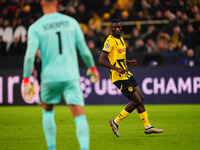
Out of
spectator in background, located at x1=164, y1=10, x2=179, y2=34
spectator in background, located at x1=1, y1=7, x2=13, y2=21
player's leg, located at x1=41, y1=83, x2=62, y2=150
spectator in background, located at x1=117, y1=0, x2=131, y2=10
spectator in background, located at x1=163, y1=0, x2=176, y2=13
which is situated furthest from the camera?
spectator in background, located at x1=1, y1=7, x2=13, y2=21

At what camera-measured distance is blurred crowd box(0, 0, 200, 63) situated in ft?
58.8

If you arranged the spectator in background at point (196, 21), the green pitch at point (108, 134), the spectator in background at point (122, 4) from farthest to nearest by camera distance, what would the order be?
the spectator in background at point (122, 4)
the spectator in background at point (196, 21)
the green pitch at point (108, 134)

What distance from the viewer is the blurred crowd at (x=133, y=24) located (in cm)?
1792

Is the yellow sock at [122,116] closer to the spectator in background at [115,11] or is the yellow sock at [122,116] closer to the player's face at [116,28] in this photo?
the player's face at [116,28]

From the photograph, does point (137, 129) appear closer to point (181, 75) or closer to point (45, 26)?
point (45, 26)

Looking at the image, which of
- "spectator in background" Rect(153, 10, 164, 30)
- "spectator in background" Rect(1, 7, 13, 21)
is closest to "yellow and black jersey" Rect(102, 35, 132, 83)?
"spectator in background" Rect(153, 10, 164, 30)

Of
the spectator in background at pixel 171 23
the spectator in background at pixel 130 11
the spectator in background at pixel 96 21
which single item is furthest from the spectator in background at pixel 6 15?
the spectator in background at pixel 171 23

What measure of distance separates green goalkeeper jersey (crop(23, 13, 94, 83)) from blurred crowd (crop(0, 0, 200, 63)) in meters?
11.8

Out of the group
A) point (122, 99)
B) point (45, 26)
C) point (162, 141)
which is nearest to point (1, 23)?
point (122, 99)

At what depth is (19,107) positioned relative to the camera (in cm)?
1780

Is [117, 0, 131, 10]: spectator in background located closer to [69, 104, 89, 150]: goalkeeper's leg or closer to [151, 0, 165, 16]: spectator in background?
[151, 0, 165, 16]: spectator in background

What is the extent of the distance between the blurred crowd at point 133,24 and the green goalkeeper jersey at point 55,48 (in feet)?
Answer: 38.8

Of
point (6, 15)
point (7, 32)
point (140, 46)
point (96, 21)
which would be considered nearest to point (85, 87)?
point (140, 46)

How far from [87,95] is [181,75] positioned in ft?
12.7
